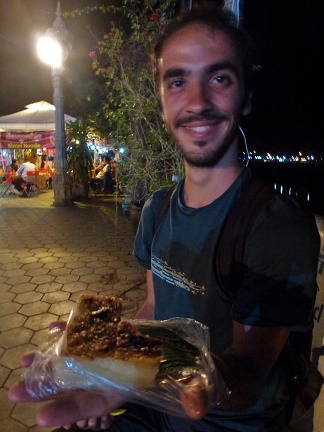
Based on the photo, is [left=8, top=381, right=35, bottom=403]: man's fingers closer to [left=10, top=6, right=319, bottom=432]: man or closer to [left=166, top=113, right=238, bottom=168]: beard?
[left=10, top=6, right=319, bottom=432]: man

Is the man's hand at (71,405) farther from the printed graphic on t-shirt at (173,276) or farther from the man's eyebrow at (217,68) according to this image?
the man's eyebrow at (217,68)

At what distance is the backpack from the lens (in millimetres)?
1278

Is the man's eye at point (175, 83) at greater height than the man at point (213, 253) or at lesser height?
greater

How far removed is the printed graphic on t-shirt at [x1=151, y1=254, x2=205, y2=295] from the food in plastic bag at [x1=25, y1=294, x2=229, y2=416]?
1.02 ft

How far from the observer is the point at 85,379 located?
3.23 ft

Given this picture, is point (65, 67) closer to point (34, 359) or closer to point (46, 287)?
point (46, 287)

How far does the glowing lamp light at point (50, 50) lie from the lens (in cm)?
938

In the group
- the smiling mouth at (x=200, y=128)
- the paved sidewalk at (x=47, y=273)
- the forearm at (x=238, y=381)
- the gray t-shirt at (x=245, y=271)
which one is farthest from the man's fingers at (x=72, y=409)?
the paved sidewalk at (x=47, y=273)

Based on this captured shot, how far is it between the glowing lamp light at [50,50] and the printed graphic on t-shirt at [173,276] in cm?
994

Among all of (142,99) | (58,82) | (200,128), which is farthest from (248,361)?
(58,82)

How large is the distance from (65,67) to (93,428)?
1144 centimetres

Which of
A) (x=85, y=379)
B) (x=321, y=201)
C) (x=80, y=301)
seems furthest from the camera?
Answer: (x=321, y=201)

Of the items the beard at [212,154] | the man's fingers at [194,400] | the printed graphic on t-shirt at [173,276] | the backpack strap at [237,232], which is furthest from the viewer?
the beard at [212,154]

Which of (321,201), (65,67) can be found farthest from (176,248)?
(321,201)
